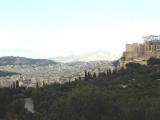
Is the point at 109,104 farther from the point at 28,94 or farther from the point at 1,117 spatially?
the point at 28,94

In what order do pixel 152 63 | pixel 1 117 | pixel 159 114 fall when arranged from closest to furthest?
pixel 159 114 < pixel 1 117 < pixel 152 63

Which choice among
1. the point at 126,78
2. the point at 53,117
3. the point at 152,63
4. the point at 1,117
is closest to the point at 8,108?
the point at 1,117

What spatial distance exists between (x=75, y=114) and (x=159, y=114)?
25.7 ft

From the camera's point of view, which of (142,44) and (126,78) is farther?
(142,44)

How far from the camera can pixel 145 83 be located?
307 ft

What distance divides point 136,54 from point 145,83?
85.2 metres

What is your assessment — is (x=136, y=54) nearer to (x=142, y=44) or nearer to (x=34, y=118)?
(x=142, y=44)

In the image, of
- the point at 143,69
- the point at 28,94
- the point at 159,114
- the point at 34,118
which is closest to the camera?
the point at 159,114

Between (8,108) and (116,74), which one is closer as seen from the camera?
(8,108)

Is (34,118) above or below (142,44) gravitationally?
below

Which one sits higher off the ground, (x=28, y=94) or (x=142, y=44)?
(x=142, y=44)

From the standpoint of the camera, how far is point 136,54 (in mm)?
178125

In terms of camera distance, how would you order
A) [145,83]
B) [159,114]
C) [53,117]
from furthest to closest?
[145,83] < [53,117] < [159,114]

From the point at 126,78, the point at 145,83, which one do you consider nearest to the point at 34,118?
the point at 145,83
